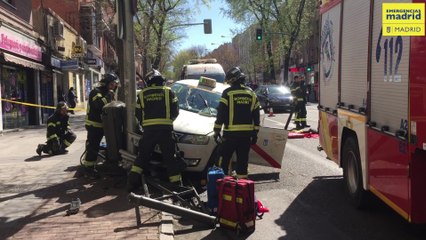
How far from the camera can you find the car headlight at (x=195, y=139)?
7.88 meters

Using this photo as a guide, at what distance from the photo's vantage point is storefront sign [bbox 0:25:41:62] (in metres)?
17.1

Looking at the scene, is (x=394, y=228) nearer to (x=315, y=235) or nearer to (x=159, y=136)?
(x=315, y=235)

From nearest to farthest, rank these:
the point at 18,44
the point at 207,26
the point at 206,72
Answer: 1. the point at 18,44
2. the point at 206,72
3. the point at 207,26

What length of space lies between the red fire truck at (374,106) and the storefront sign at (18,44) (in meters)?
12.7

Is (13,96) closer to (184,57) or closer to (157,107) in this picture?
(157,107)

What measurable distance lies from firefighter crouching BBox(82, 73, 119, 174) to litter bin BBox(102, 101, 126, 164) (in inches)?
15.6

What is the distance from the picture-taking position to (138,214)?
19.4 feet

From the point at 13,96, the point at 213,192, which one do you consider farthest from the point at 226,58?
the point at 213,192

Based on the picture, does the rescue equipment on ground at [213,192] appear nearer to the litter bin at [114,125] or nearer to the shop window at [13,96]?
the litter bin at [114,125]

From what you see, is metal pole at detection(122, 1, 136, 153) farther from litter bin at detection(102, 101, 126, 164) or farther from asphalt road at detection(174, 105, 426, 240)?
asphalt road at detection(174, 105, 426, 240)

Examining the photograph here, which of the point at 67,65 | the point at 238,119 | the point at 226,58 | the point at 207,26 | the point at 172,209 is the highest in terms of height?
the point at 226,58

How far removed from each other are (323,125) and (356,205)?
2.15 m

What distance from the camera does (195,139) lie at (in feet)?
25.9

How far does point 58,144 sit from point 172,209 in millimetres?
6690
